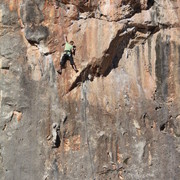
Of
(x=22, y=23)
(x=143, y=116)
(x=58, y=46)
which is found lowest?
(x=143, y=116)

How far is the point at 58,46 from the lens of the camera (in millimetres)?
10977

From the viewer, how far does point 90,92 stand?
36.0 feet

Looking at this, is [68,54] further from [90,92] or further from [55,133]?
[55,133]

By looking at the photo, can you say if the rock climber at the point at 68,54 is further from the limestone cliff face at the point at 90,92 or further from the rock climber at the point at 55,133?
the rock climber at the point at 55,133

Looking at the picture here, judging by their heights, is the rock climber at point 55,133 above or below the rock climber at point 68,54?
below

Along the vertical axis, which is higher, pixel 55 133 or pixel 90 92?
pixel 90 92

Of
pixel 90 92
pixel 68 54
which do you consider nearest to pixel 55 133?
pixel 90 92

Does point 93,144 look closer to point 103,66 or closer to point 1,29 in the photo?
point 103,66

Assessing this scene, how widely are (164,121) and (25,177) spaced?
4514 mm

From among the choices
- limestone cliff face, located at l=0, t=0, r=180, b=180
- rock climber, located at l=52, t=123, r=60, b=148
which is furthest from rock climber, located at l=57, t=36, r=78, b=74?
rock climber, located at l=52, t=123, r=60, b=148

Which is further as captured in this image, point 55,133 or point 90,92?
point 90,92

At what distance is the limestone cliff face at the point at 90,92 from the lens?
1070 centimetres

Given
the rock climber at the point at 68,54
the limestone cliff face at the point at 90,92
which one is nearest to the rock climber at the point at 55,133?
the limestone cliff face at the point at 90,92

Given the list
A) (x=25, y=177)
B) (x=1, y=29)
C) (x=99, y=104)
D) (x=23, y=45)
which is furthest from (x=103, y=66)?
(x=25, y=177)
